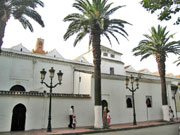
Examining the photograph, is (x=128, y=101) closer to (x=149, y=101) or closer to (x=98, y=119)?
(x=149, y=101)

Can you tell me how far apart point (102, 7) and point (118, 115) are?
1147 cm

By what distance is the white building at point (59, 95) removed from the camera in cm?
1194

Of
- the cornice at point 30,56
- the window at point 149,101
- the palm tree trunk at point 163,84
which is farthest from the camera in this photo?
the window at point 149,101

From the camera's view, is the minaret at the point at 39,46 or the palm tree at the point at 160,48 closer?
the palm tree at the point at 160,48

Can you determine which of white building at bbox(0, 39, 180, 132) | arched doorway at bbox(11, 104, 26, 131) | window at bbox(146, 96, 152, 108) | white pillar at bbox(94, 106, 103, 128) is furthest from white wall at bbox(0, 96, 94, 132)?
window at bbox(146, 96, 152, 108)

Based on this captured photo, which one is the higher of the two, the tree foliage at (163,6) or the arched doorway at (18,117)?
the tree foliage at (163,6)

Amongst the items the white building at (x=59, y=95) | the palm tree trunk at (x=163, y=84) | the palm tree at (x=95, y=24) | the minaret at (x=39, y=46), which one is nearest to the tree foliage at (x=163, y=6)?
the palm tree at (x=95, y=24)

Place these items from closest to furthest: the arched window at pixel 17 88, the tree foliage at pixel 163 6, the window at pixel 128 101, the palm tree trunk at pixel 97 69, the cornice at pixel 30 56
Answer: the tree foliage at pixel 163 6, the palm tree trunk at pixel 97 69, the arched window at pixel 17 88, the cornice at pixel 30 56, the window at pixel 128 101

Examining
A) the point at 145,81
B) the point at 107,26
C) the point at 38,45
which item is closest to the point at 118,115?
the point at 145,81

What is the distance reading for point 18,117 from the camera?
11.9 meters

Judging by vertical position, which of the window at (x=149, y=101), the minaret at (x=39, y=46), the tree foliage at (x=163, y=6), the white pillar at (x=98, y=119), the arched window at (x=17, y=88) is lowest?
the white pillar at (x=98, y=119)

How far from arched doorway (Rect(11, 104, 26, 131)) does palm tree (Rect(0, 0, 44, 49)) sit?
→ 17.0 ft

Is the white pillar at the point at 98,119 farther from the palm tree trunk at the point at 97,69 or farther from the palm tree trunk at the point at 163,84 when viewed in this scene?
the palm tree trunk at the point at 163,84

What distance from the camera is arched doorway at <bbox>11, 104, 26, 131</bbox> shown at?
11594 millimetres
